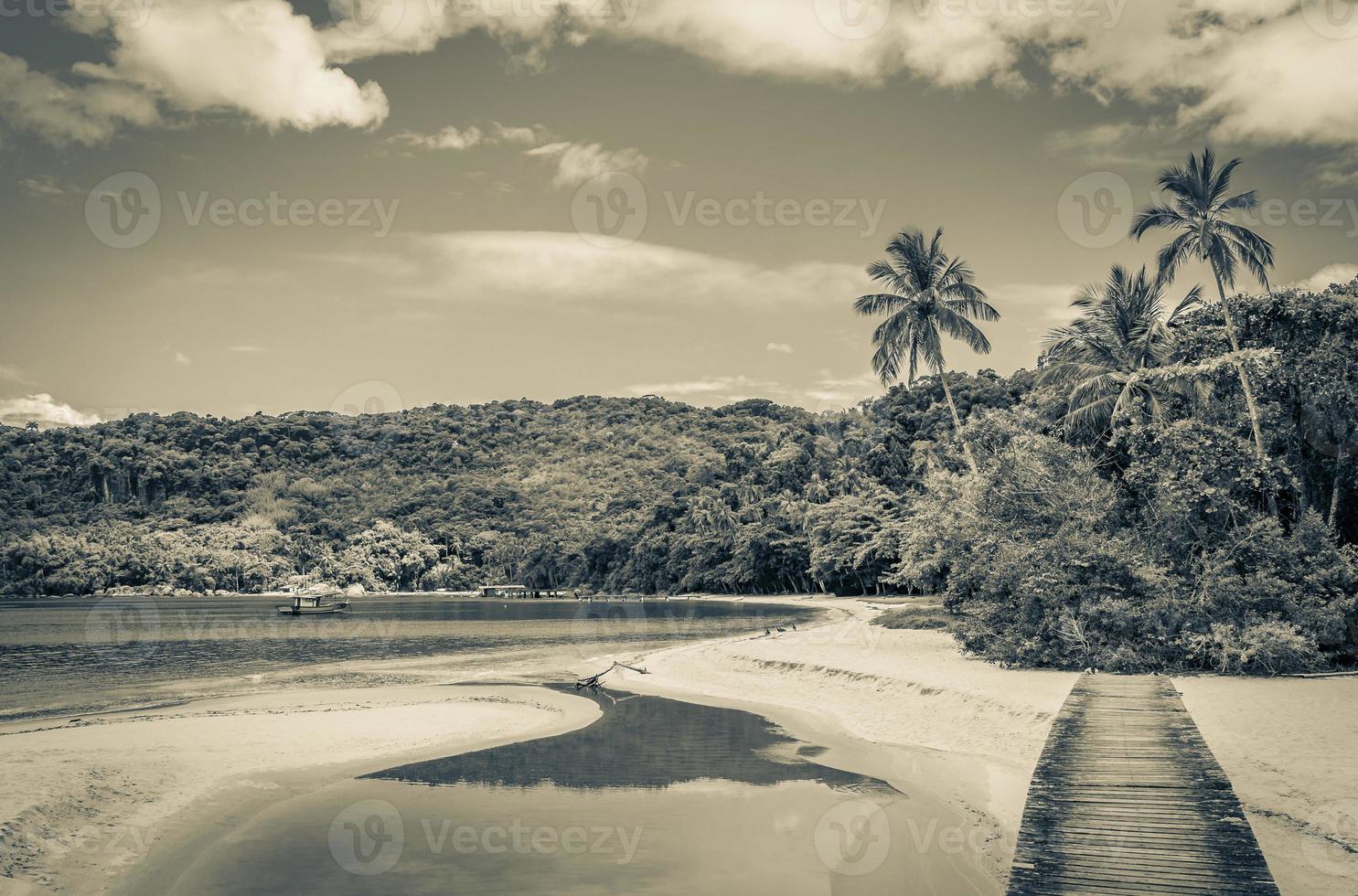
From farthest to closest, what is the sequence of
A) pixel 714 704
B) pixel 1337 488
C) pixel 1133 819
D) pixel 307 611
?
pixel 307 611
pixel 714 704
pixel 1337 488
pixel 1133 819

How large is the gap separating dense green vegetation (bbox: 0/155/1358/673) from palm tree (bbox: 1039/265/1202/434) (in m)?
0.11

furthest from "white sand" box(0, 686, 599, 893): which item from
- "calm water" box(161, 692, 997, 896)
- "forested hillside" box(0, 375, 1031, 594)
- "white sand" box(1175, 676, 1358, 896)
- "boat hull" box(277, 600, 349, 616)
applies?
"forested hillside" box(0, 375, 1031, 594)

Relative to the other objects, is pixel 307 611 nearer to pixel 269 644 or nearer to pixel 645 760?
pixel 269 644

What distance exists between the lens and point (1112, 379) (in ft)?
93.4

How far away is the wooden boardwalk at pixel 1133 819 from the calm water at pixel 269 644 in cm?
2351

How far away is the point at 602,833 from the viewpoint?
11.7 m

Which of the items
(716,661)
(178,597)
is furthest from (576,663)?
(178,597)

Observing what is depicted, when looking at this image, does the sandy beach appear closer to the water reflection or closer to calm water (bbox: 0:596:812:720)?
the water reflection

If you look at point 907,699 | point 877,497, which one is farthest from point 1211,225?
point 877,497

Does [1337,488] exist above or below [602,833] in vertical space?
above

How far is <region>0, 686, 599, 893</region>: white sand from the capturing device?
1074 centimetres

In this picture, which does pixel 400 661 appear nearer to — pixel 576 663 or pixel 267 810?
pixel 576 663

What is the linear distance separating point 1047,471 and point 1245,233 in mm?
8204

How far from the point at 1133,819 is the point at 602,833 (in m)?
6.47
